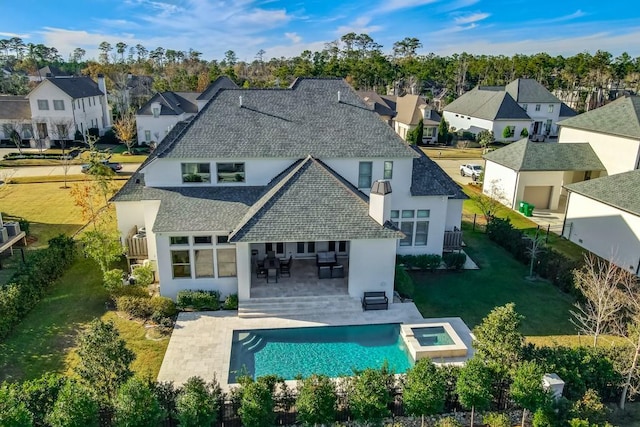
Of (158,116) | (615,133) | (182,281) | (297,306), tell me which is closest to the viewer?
(297,306)

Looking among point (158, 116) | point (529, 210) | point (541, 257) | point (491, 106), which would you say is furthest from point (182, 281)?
point (491, 106)

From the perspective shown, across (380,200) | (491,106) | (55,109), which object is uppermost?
(491,106)

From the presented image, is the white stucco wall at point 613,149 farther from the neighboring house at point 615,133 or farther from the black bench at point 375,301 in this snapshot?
the black bench at point 375,301

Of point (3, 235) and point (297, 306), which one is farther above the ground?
point (3, 235)

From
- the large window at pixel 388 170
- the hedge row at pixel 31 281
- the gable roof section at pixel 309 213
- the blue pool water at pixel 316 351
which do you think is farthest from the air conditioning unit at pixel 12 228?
the large window at pixel 388 170

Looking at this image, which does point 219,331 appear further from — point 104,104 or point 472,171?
point 104,104

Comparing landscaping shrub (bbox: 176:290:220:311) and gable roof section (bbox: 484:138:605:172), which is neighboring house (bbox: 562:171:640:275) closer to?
gable roof section (bbox: 484:138:605:172)
